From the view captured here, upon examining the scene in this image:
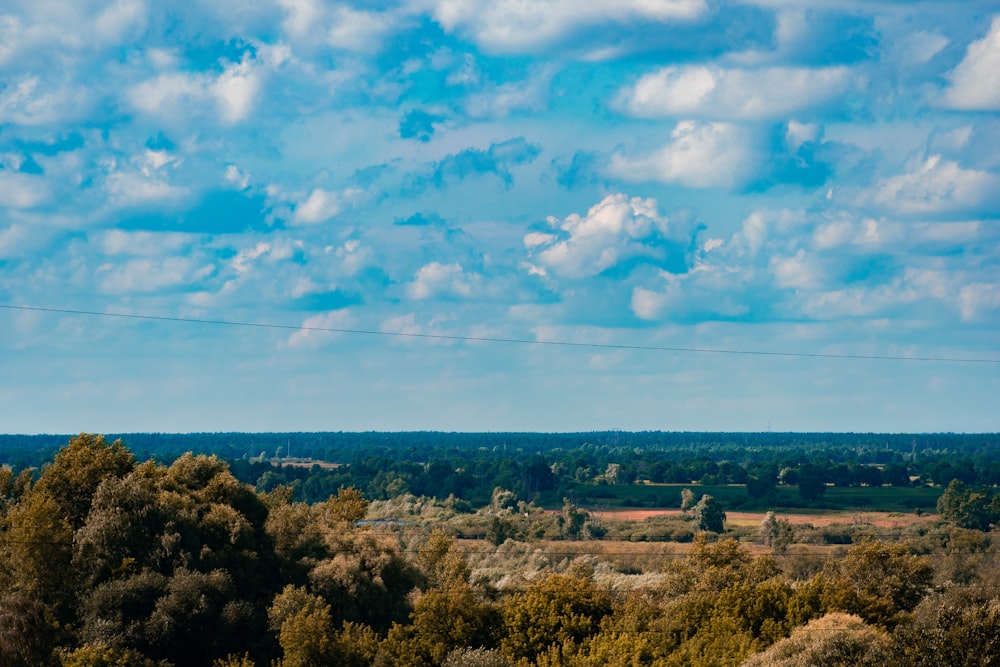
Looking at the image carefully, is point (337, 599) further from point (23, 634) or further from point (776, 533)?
point (776, 533)

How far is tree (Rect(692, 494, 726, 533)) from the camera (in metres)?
182

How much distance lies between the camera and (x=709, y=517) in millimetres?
184250

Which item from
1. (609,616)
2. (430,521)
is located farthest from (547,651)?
(430,521)

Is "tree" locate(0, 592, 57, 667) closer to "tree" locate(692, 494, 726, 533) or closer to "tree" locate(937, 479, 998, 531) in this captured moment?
"tree" locate(692, 494, 726, 533)

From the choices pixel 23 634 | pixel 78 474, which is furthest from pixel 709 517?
pixel 23 634

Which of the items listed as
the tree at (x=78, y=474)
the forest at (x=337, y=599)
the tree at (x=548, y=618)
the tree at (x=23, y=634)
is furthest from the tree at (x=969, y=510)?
the tree at (x=23, y=634)

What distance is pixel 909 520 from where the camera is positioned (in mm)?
189625

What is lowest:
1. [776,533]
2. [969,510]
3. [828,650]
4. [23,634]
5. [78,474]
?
[776,533]

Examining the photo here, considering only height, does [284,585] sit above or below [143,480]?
below

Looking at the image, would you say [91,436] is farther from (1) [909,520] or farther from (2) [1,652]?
(1) [909,520]

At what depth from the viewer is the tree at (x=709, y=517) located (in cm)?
18238

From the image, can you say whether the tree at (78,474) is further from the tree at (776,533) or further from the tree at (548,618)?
the tree at (776,533)

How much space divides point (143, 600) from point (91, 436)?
16.9 meters

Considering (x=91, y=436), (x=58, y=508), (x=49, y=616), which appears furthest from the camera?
(x=91, y=436)
